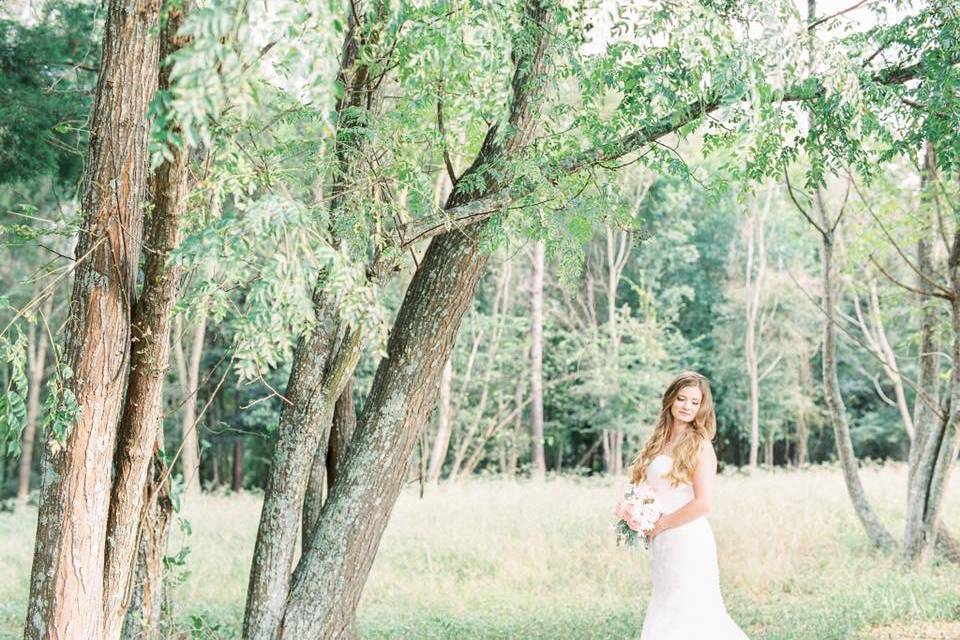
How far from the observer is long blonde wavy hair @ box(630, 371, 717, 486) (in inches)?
222

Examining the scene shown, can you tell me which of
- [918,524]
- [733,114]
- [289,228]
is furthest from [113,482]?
[918,524]

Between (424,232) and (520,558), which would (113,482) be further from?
(520,558)

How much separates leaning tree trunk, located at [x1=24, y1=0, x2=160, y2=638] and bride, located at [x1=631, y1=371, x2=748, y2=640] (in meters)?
3.17

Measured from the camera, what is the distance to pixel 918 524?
1020cm

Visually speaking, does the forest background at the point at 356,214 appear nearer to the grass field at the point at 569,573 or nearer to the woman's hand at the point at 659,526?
the grass field at the point at 569,573

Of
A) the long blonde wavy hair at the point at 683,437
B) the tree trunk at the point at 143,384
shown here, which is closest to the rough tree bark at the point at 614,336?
the long blonde wavy hair at the point at 683,437

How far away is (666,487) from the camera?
227 inches

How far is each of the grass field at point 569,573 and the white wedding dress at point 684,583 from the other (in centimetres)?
242

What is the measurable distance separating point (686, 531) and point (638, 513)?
1.06ft

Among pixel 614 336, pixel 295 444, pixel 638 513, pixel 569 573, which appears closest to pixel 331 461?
pixel 295 444

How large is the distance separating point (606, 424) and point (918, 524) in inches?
585

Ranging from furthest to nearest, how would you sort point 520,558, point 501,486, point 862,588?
1. point 501,486
2. point 520,558
3. point 862,588

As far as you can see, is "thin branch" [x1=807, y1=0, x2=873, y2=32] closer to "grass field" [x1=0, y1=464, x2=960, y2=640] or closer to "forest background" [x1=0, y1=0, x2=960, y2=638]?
"forest background" [x1=0, y1=0, x2=960, y2=638]

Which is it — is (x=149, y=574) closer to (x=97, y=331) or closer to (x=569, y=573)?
(x=97, y=331)
